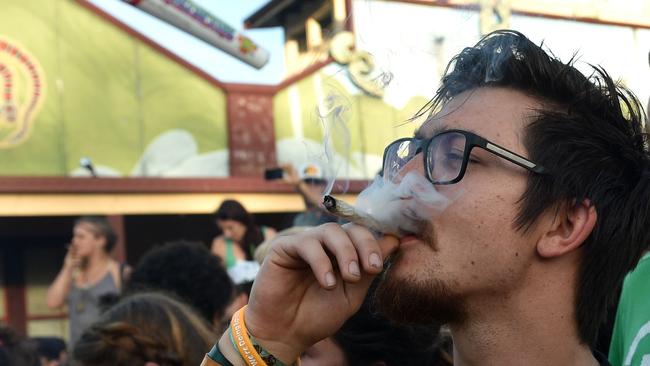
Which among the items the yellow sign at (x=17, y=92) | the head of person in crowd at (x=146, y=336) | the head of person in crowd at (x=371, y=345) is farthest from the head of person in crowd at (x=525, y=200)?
the yellow sign at (x=17, y=92)

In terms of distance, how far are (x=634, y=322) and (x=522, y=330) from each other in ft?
1.54

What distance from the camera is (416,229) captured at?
1.74 meters

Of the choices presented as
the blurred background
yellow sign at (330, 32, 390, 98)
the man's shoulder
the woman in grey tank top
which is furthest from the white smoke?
the blurred background

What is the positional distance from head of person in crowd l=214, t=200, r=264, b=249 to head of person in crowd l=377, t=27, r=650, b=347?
146 inches

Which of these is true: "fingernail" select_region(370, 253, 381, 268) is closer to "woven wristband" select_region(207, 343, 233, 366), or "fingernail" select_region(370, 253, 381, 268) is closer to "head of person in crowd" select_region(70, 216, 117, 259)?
"woven wristband" select_region(207, 343, 233, 366)

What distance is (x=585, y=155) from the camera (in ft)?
5.99

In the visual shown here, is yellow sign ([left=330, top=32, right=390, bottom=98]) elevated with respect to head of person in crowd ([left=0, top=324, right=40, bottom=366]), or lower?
elevated

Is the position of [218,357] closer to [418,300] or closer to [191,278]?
[418,300]

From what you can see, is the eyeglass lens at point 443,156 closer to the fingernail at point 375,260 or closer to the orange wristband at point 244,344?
the fingernail at point 375,260

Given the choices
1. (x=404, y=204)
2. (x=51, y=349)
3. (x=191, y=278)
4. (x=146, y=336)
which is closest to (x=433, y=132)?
(x=404, y=204)

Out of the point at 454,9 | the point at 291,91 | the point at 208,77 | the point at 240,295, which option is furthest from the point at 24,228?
the point at 454,9

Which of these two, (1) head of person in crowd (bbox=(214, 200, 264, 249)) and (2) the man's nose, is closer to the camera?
(2) the man's nose

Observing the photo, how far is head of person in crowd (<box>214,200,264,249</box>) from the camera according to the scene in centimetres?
557

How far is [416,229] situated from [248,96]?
10838 mm
